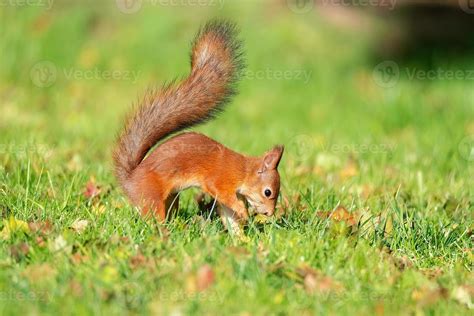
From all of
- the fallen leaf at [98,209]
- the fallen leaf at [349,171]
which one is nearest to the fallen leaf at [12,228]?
the fallen leaf at [98,209]

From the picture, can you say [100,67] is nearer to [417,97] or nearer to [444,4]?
[417,97]

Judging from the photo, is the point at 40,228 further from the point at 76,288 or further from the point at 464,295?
the point at 464,295

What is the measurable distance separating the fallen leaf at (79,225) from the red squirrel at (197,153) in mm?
311

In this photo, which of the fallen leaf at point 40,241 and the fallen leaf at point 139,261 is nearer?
the fallen leaf at point 139,261

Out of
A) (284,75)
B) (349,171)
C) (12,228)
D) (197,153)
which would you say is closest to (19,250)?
(12,228)

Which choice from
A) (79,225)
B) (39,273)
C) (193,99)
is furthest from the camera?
(193,99)

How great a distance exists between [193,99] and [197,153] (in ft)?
0.95

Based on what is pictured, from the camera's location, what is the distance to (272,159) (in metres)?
4.19

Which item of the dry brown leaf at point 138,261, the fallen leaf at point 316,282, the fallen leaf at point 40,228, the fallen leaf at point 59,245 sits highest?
the fallen leaf at point 316,282

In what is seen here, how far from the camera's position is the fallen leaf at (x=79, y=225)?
12.5 ft

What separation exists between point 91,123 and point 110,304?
4995mm

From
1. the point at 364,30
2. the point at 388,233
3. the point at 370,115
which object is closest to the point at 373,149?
the point at 370,115

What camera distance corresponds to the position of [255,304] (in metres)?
3.15

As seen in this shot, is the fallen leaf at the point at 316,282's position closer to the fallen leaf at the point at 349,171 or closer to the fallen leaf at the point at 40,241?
the fallen leaf at the point at 40,241
